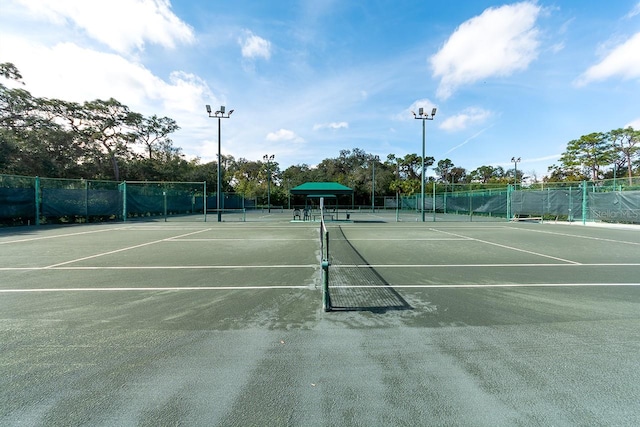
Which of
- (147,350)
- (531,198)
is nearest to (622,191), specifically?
(531,198)

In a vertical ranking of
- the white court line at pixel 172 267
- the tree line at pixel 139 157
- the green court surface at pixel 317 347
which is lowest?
the green court surface at pixel 317 347

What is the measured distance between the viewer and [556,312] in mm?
4227

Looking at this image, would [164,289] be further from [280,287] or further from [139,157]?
[139,157]

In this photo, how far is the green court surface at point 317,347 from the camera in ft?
7.49

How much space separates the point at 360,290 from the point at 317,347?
2175 mm

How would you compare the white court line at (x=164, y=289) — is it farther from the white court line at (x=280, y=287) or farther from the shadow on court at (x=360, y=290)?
the shadow on court at (x=360, y=290)

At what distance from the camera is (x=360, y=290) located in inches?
208

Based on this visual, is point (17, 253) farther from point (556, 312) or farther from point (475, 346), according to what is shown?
point (556, 312)

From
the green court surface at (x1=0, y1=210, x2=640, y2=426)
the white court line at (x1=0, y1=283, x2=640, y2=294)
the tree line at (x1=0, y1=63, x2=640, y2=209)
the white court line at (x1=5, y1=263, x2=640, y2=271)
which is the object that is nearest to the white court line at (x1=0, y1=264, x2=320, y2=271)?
the white court line at (x1=5, y1=263, x2=640, y2=271)

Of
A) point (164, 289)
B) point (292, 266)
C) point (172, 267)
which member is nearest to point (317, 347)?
point (164, 289)

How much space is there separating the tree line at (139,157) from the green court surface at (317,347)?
22.4m

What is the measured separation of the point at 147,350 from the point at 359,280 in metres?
3.84

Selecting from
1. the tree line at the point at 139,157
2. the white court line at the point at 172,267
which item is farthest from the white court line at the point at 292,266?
the tree line at the point at 139,157

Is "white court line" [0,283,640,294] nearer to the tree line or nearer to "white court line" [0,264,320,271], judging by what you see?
"white court line" [0,264,320,271]
